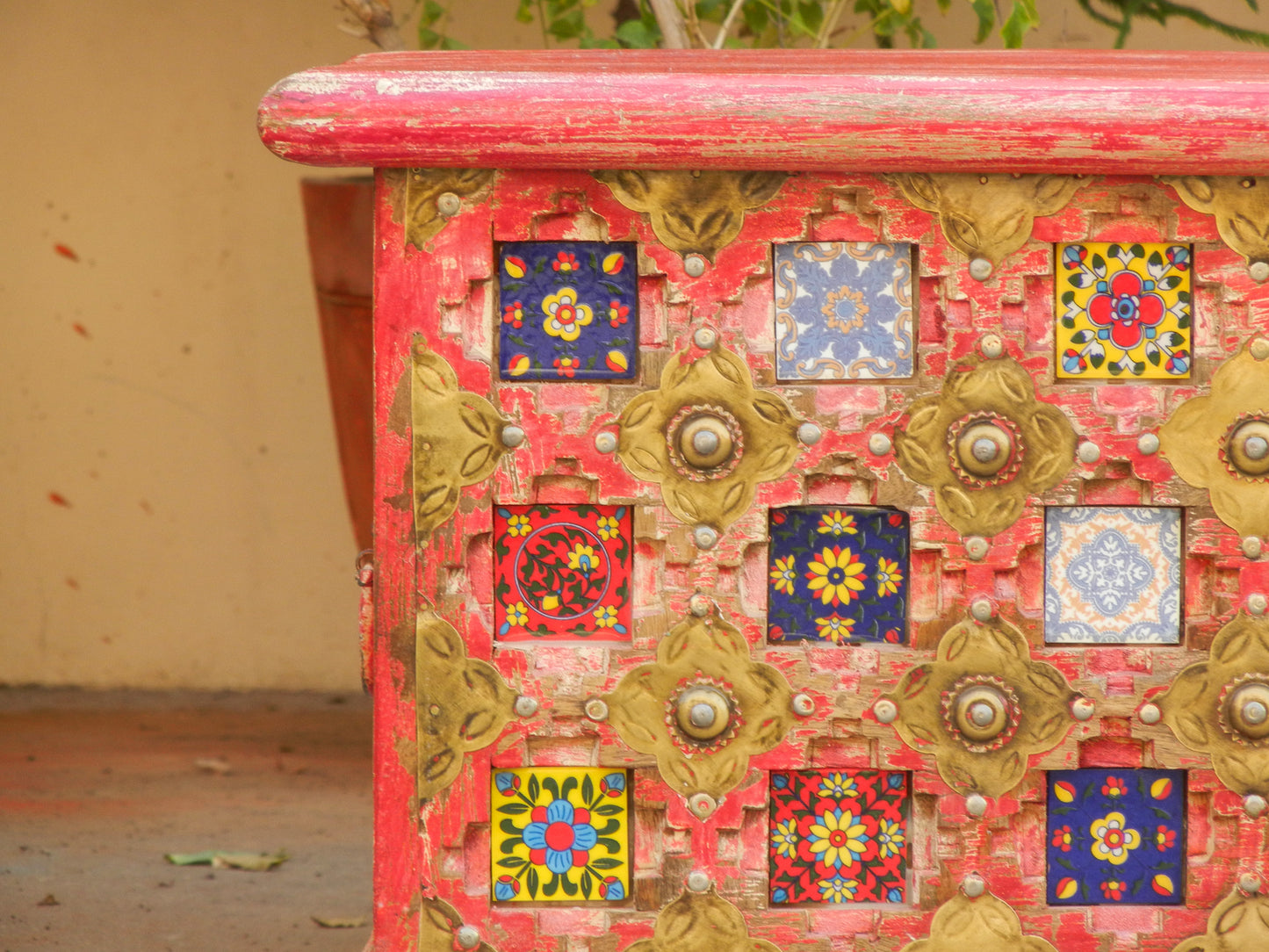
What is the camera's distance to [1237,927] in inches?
54.5

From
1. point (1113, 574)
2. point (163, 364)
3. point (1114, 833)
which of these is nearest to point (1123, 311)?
point (1113, 574)

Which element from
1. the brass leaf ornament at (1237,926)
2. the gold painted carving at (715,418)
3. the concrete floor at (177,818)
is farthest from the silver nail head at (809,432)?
the concrete floor at (177,818)

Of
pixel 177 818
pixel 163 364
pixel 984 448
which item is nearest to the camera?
pixel 984 448

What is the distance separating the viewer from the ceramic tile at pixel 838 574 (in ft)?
4.53

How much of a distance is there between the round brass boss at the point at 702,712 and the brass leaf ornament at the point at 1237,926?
0.53 metres

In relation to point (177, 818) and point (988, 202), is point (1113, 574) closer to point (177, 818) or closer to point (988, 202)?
point (988, 202)

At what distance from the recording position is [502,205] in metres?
1.34

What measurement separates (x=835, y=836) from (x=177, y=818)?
5.03 ft

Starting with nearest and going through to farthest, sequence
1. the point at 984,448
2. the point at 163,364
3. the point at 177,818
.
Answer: the point at 984,448 → the point at 177,818 → the point at 163,364

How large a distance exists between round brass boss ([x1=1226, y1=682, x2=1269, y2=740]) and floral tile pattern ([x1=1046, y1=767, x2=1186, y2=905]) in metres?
0.08

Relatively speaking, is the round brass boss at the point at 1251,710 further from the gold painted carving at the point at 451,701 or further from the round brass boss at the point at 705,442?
the gold painted carving at the point at 451,701

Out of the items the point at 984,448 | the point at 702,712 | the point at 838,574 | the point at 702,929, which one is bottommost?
the point at 702,929

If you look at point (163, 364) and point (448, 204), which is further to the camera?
point (163, 364)

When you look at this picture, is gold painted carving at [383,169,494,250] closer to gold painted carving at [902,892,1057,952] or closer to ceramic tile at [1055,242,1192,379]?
ceramic tile at [1055,242,1192,379]
